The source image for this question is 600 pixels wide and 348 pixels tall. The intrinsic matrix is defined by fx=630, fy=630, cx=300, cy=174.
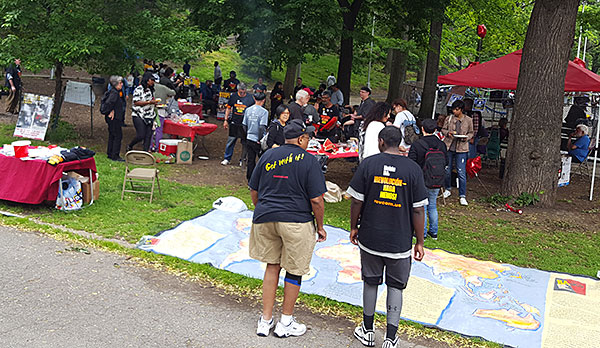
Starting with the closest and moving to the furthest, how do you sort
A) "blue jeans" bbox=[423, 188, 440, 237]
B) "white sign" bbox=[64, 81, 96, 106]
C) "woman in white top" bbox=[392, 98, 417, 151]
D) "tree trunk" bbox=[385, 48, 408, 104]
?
"blue jeans" bbox=[423, 188, 440, 237] < "woman in white top" bbox=[392, 98, 417, 151] < "white sign" bbox=[64, 81, 96, 106] < "tree trunk" bbox=[385, 48, 408, 104]

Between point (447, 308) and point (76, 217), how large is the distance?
5.21 m

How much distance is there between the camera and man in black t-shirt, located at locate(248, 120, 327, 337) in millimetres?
5113

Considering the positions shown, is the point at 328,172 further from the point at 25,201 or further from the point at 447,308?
the point at 447,308

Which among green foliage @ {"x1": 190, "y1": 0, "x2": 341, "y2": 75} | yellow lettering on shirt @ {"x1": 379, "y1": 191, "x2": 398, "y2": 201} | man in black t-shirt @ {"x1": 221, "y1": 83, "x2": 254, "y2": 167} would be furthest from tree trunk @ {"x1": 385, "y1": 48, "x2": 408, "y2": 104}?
yellow lettering on shirt @ {"x1": 379, "y1": 191, "x2": 398, "y2": 201}

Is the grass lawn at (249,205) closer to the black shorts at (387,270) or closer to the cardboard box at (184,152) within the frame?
the black shorts at (387,270)

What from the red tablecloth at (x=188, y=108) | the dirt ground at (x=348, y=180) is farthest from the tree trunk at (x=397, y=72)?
the red tablecloth at (x=188, y=108)

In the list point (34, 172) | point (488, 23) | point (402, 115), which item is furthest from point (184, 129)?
point (488, 23)

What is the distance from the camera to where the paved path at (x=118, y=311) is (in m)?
5.14

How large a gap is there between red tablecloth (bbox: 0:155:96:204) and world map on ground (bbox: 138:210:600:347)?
1.96 metres

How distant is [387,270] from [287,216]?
928mm

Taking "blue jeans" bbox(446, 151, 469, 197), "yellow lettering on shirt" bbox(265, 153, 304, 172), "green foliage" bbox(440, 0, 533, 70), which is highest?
"green foliage" bbox(440, 0, 533, 70)

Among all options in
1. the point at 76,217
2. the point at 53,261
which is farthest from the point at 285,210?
the point at 76,217

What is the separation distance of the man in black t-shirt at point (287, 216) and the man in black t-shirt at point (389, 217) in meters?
0.38

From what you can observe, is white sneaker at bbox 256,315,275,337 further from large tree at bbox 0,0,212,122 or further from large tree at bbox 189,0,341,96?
large tree at bbox 189,0,341,96
